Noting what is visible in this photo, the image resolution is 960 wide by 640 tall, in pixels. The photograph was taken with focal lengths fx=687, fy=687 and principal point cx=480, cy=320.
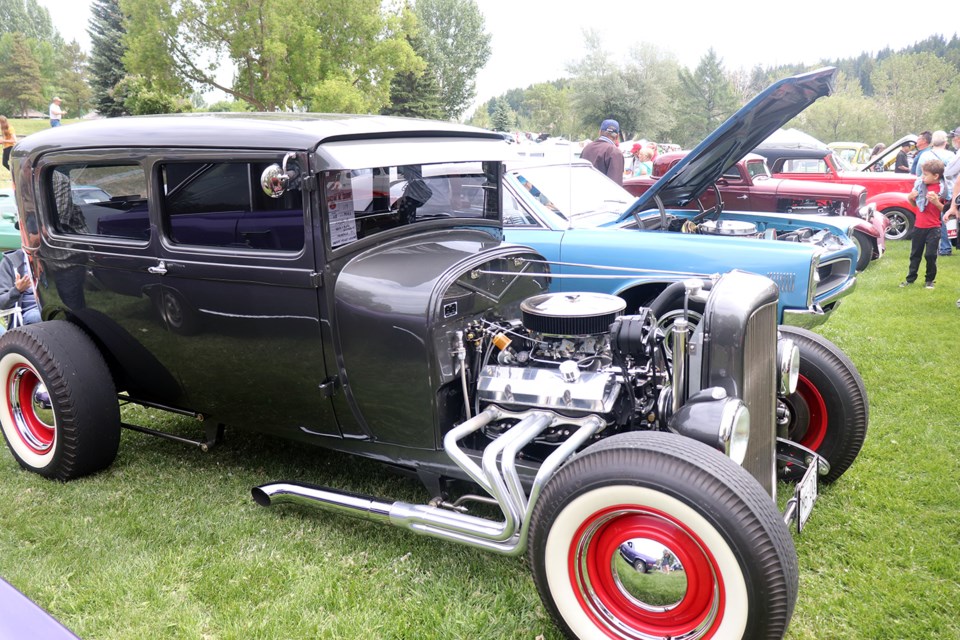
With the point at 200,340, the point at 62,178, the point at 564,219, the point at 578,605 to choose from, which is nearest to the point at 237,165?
Result: the point at 200,340

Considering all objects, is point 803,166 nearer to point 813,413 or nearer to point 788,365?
point 813,413

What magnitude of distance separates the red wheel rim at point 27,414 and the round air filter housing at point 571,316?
104 inches

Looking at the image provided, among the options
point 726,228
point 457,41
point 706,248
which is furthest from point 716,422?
point 457,41

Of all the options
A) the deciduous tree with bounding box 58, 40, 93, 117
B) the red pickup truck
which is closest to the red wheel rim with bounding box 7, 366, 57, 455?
the red pickup truck

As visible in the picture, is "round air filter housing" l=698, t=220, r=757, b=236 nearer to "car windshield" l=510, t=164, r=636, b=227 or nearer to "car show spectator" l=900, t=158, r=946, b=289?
"car windshield" l=510, t=164, r=636, b=227

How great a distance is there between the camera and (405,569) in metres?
2.72

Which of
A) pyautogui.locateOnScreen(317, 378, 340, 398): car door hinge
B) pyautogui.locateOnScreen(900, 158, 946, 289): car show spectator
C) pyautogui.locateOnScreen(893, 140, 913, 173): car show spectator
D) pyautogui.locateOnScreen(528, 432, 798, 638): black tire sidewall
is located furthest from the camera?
pyautogui.locateOnScreen(893, 140, 913, 173): car show spectator

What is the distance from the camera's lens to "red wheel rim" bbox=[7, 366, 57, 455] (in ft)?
11.7

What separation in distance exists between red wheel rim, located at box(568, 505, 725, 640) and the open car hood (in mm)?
3186

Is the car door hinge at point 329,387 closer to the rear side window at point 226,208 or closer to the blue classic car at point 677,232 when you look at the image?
the rear side window at point 226,208

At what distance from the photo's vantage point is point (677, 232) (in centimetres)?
519

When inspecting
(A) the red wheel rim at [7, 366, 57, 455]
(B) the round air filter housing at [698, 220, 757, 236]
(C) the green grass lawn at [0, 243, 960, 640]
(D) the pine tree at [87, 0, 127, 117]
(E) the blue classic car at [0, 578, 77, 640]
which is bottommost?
(C) the green grass lawn at [0, 243, 960, 640]

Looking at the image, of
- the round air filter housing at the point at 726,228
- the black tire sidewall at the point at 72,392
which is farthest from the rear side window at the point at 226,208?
the round air filter housing at the point at 726,228

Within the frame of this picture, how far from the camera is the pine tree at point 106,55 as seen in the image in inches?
1314
